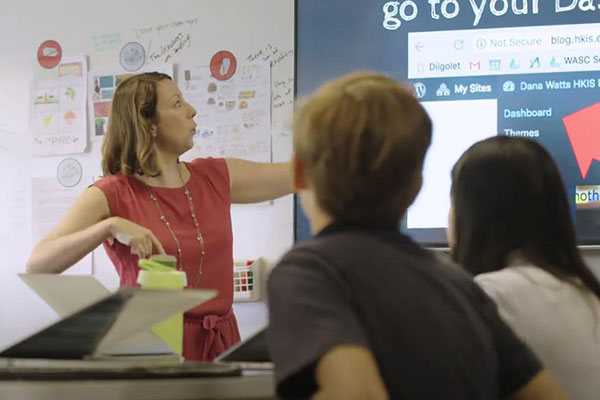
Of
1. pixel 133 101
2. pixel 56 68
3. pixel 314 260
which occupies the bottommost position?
pixel 314 260

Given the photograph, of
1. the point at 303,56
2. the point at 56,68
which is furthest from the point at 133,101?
the point at 56,68

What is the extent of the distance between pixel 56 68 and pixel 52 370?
7.36 feet

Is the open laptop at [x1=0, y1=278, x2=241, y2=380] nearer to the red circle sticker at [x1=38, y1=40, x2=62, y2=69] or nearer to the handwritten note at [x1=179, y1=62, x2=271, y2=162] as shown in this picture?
Result: the handwritten note at [x1=179, y1=62, x2=271, y2=162]

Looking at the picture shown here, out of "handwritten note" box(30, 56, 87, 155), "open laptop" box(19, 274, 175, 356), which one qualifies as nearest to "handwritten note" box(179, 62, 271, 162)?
"handwritten note" box(30, 56, 87, 155)

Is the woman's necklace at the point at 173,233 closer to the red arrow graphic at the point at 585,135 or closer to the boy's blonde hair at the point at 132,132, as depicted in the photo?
the boy's blonde hair at the point at 132,132

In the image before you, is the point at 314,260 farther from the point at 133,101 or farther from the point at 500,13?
the point at 500,13

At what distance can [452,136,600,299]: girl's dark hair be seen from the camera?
1241 mm

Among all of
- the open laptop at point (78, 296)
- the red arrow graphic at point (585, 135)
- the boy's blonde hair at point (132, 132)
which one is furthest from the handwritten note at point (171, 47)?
the open laptop at point (78, 296)

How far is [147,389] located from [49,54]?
2.34 m

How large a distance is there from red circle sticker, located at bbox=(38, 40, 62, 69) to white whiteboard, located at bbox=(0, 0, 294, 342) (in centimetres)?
2

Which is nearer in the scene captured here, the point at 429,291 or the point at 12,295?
the point at 429,291

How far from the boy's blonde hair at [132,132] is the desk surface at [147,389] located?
1.17 metres

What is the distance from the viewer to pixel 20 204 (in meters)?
2.98

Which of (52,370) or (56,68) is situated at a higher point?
(56,68)
